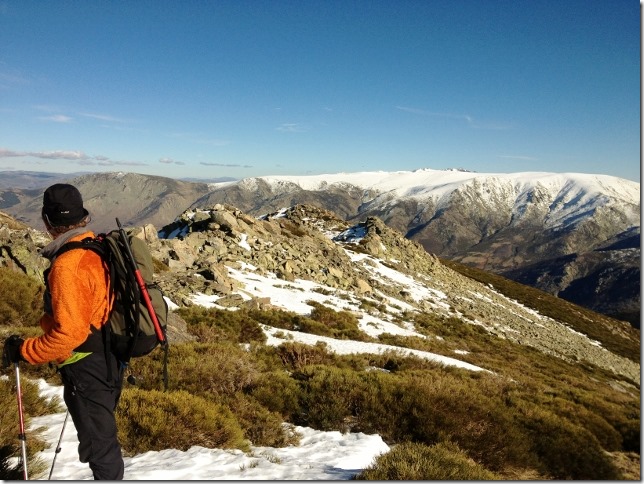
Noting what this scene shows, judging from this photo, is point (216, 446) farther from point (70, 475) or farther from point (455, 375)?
point (455, 375)

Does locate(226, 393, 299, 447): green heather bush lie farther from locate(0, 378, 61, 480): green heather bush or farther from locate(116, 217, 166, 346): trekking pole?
locate(116, 217, 166, 346): trekking pole

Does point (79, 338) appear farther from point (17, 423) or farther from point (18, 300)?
point (18, 300)

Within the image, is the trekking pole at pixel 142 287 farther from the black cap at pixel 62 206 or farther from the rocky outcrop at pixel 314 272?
the rocky outcrop at pixel 314 272

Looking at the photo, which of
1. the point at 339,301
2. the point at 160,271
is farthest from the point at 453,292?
the point at 160,271

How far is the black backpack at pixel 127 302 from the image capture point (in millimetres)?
3809

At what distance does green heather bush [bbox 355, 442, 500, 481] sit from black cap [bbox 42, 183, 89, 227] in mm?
4894

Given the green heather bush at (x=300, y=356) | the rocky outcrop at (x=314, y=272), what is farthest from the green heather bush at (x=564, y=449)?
the rocky outcrop at (x=314, y=272)

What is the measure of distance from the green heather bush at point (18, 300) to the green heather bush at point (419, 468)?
11.1 metres

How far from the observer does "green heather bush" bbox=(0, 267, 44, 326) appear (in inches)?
430

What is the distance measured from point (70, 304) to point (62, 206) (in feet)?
3.41

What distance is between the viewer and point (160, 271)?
22938 millimetres

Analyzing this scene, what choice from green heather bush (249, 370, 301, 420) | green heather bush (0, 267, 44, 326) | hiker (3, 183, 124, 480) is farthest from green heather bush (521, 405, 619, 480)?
green heather bush (0, 267, 44, 326)

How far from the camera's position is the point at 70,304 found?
3.53 metres

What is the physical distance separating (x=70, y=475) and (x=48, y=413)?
6.95ft
